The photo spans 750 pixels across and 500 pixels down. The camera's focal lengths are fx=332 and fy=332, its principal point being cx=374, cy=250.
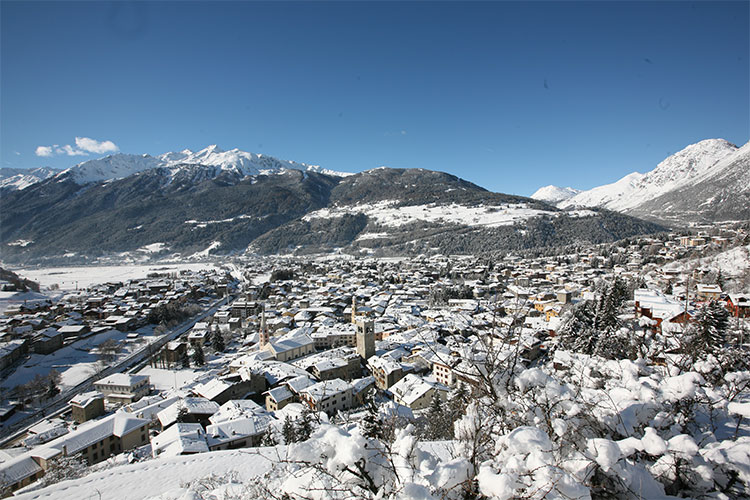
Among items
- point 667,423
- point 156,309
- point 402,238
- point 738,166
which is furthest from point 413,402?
point 738,166

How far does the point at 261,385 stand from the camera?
16578 mm

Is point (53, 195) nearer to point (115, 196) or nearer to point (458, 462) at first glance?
point (115, 196)

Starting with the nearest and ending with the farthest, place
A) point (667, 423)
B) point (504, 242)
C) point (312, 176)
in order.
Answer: point (667, 423), point (504, 242), point (312, 176)

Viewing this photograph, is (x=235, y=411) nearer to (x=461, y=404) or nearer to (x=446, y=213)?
(x=461, y=404)

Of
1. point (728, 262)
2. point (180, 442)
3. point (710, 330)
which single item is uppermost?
point (710, 330)

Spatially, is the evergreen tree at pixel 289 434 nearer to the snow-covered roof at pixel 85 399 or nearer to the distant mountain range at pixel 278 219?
the snow-covered roof at pixel 85 399

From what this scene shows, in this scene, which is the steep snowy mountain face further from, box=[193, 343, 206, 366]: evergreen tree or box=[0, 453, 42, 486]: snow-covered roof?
box=[0, 453, 42, 486]: snow-covered roof

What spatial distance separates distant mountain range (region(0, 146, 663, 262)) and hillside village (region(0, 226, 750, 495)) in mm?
29880

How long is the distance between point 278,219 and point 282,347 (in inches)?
4089

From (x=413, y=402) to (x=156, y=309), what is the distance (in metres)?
28.1

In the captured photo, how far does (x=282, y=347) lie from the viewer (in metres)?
20.8

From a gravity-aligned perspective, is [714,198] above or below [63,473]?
above

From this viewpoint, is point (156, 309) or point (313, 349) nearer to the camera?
point (313, 349)

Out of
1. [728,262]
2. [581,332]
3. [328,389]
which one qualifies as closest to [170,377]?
[328,389]
